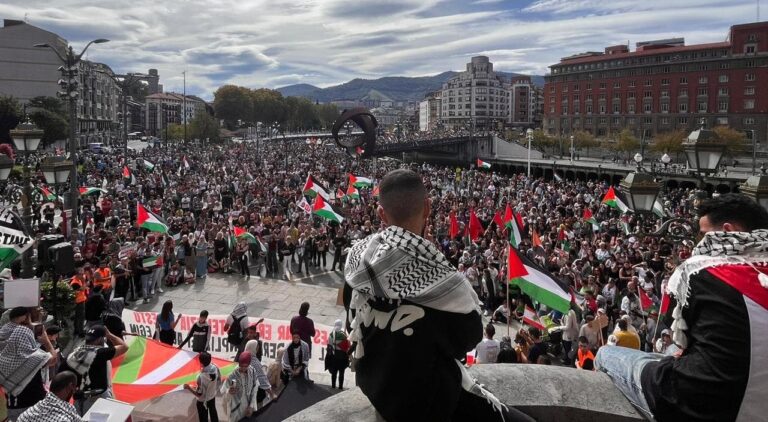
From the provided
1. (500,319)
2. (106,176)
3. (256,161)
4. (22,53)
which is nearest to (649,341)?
(500,319)

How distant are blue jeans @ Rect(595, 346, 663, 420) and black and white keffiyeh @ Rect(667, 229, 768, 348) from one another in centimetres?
54

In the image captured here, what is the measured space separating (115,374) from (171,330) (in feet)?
9.30

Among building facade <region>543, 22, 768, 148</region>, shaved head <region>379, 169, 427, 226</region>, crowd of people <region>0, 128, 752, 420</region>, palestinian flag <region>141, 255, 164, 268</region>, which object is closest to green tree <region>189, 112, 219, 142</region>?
crowd of people <region>0, 128, 752, 420</region>

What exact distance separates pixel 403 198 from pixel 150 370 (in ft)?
20.0

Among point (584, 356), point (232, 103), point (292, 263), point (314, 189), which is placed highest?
point (232, 103)

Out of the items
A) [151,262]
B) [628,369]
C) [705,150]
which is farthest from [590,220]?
[628,369]

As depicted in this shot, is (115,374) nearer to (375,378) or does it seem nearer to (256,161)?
(375,378)

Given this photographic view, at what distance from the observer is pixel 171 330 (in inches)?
388

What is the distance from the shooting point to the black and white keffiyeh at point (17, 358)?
5617mm

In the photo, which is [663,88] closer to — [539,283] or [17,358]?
[539,283]

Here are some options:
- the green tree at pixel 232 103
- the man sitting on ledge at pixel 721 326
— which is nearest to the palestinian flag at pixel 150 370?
the man sitting on ledge at pixel 721 326

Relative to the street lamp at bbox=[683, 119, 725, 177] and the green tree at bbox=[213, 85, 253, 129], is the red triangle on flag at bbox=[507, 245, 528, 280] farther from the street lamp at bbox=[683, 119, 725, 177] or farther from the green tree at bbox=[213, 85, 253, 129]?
the green tree at bbox=[213, 85, 253, 129]

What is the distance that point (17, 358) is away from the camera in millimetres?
5664

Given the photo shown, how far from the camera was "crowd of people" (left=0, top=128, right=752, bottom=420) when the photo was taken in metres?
7.03
